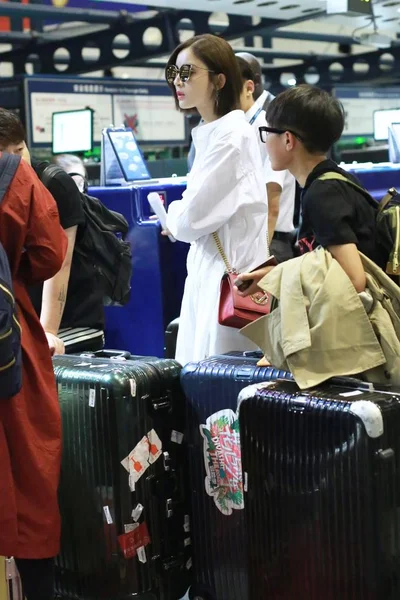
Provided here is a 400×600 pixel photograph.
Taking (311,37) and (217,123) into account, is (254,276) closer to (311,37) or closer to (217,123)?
(217,123)

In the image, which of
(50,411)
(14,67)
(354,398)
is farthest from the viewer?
(14,67)

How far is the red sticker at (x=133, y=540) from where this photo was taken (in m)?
2.45

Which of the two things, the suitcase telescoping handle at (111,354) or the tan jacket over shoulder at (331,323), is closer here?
the tan jacket over shoulder at (331,323)

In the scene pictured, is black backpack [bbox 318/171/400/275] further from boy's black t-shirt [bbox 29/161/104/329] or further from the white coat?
boy's black t-shirt [bbox 29/161/104/329]

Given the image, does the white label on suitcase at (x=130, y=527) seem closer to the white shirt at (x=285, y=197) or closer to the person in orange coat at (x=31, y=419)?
→ the person in orange coat at (x=31, y=419)

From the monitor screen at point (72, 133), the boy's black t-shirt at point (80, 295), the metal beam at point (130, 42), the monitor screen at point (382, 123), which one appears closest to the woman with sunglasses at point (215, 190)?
the boy's black t-shirt at point (80, 295)

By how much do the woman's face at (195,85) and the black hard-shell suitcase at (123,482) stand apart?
918mm

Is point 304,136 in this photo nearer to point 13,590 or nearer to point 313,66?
point 13,590

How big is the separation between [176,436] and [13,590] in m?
0.58

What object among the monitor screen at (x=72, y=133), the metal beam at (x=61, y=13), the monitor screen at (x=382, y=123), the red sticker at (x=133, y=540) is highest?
the metal beam at (x=61, y=13)

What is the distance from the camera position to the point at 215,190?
292 cm

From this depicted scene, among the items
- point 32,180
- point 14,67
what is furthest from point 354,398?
point 14,67

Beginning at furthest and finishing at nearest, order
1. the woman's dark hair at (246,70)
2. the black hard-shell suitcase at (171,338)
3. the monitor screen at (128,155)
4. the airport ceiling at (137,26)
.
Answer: the airport ceiling at (137,26) → the monitor screen at (128,155) → the black hard-shell suitcase at (171,338) → the woman's dark hair at (246,70)

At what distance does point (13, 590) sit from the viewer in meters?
2.43
